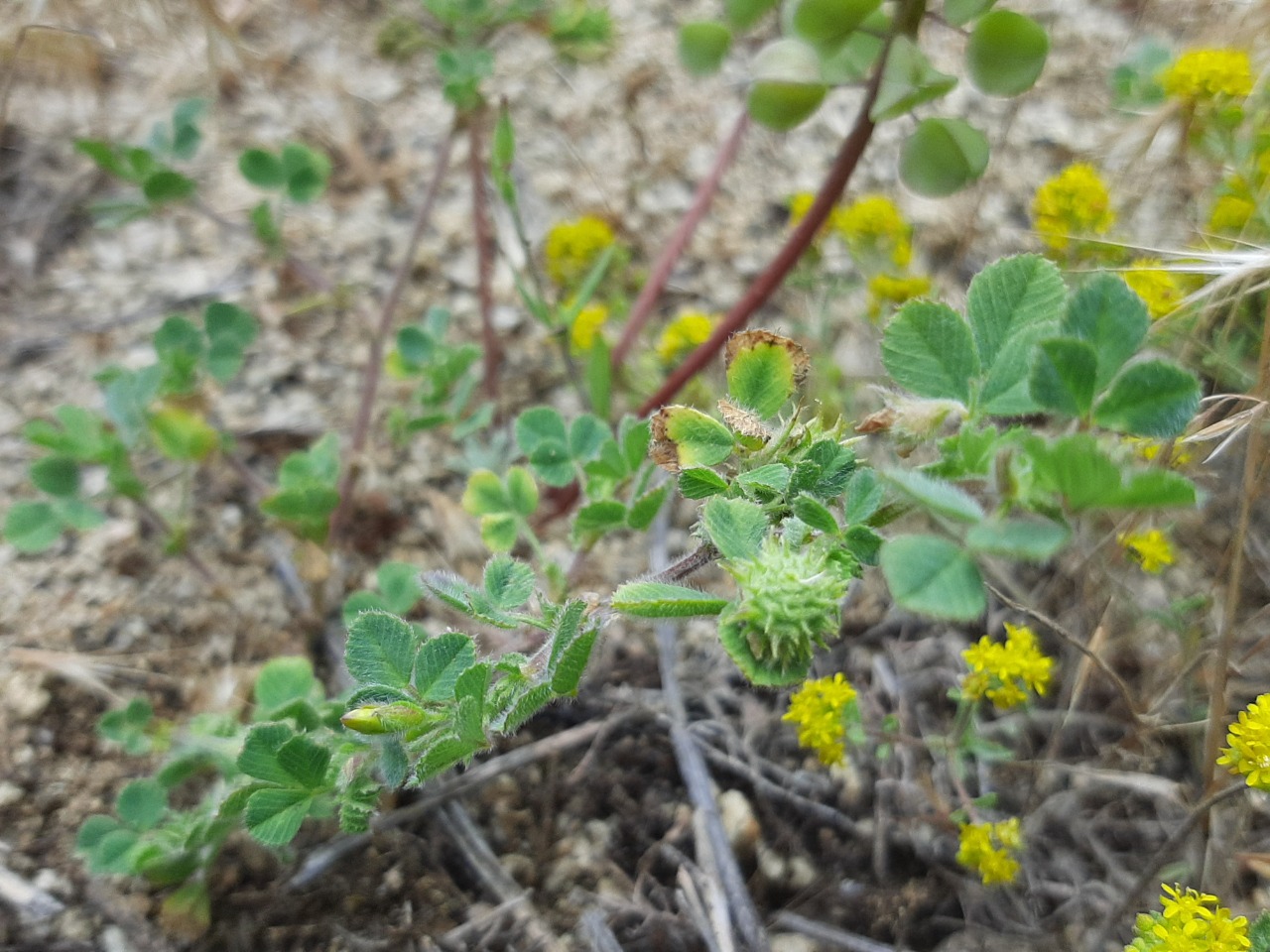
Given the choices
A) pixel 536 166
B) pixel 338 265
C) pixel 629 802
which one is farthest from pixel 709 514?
pixel 536 166

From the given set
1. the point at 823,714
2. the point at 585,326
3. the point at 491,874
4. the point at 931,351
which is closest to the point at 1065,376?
the point at 931,351

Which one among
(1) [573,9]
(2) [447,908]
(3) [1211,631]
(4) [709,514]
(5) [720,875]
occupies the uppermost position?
(1) [573,9]

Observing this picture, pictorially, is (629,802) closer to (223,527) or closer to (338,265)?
(223,527)

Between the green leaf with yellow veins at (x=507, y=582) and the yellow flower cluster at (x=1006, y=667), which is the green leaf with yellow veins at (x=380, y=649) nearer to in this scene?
the green leaf with yellow veins at (x=507, y=582)

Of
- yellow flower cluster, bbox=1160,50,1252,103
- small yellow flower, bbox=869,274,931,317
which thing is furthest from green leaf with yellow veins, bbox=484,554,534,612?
yellow flower cluster, bbox=1160,50,1252,103

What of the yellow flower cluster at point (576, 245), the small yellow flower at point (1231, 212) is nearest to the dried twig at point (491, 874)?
the yellow flower cluster at point (576, 245)
